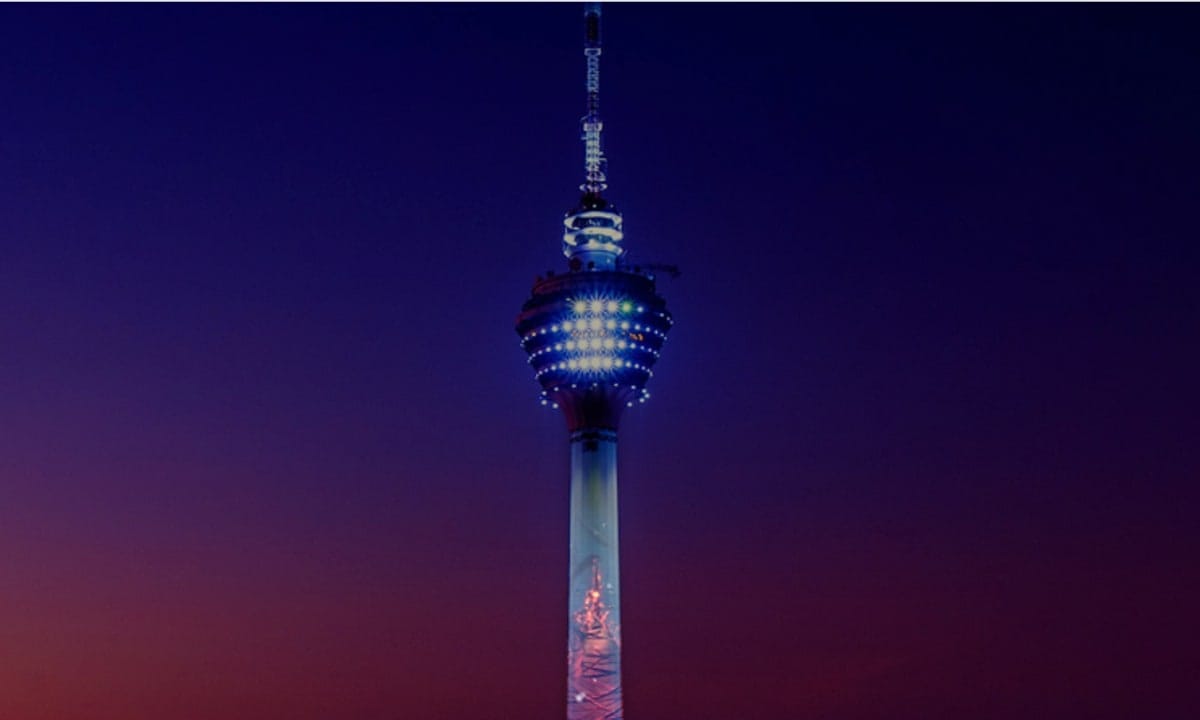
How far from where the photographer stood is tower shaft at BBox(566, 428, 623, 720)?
142m

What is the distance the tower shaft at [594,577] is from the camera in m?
142

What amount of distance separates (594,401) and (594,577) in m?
16.5

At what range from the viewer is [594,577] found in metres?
144

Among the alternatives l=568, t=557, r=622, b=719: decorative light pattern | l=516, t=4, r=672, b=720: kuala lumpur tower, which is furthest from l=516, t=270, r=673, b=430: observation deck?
l=568, t=557, r=622, b=719: decorative light pattern

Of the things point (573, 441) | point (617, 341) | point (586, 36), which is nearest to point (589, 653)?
point (573, 441)

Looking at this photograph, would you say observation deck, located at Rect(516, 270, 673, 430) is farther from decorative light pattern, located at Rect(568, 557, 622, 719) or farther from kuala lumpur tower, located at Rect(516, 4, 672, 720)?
decorative light pattern, located at Rect(568, 557, 622, 719)

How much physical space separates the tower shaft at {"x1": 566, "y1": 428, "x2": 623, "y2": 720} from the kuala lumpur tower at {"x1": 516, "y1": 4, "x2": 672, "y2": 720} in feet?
0.30

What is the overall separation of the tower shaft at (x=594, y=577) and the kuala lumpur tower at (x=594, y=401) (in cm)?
9

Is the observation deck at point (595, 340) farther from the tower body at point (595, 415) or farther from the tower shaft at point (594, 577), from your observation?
the tower shaft at point (594, 577)

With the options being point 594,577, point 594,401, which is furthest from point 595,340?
point 594,577

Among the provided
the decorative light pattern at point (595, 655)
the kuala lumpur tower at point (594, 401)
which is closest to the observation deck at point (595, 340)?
the kuala lumpur tower at point (594, 401)

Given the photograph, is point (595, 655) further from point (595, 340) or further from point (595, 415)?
point (595, 340)

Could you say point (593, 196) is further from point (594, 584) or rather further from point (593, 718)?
point (593, 718)

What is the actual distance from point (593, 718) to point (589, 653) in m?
6.12
